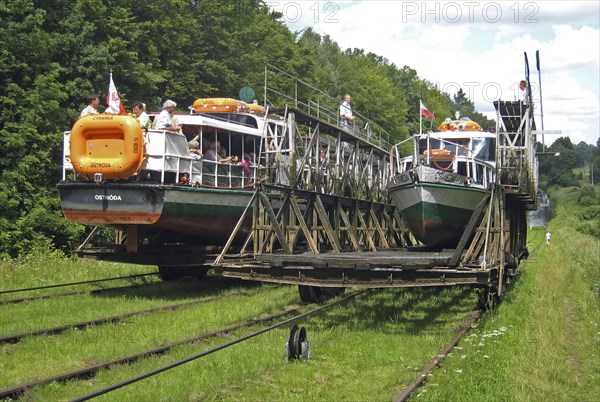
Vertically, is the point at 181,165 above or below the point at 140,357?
above

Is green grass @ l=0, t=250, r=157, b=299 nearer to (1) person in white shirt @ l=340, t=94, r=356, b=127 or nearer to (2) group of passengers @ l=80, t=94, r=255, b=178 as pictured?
(2) group of passengers @ l=80, t=94, r=255, b=178

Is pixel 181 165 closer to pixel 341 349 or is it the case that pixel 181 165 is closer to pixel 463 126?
pixel 341 349

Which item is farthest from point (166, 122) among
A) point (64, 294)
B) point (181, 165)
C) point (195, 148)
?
point (64, 294)

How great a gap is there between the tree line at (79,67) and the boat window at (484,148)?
1170 cm

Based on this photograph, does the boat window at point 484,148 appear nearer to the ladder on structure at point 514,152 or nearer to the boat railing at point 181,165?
the ladder on structure at point 514,152

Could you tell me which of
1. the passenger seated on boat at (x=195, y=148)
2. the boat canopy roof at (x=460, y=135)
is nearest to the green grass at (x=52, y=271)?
the passenger seated on boat at (x=195, y=148)

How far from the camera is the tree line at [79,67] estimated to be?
2016 cm

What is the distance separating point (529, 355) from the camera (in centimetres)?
900

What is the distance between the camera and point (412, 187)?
14.4 m

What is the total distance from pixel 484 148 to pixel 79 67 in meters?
13.3

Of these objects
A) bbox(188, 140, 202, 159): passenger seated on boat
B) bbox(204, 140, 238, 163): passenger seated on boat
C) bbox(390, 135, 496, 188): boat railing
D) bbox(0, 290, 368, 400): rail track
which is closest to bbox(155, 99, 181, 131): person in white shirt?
bbox(188, 140, 202, 159): passenger seated on boat

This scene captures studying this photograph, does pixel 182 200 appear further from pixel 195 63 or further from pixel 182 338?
pixel 195 63

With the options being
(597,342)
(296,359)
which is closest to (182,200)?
(296,359)

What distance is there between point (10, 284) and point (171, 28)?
61.0ft
